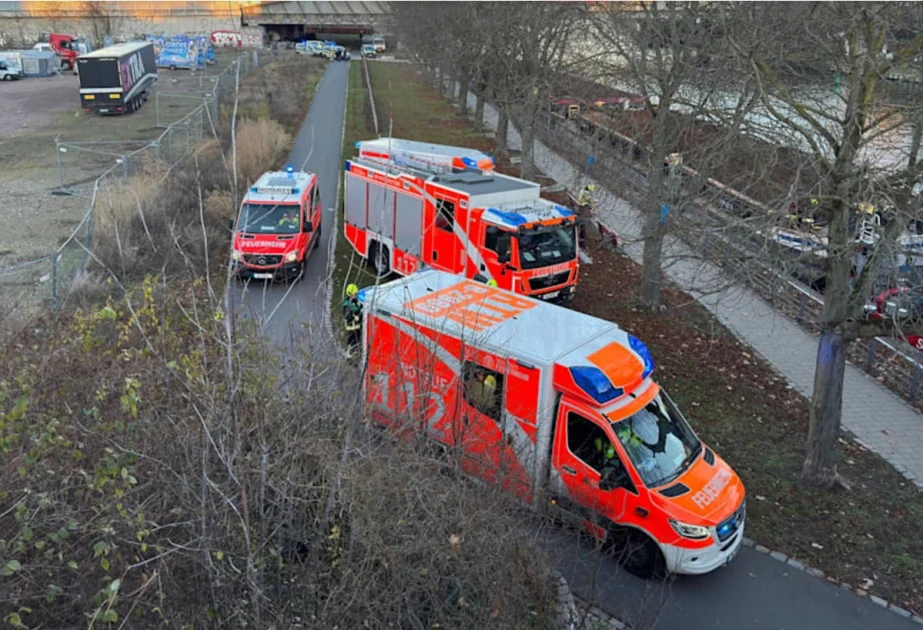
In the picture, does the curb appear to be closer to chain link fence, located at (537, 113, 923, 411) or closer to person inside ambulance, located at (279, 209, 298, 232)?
chain link fence, located at (537, 113, 923, 411)

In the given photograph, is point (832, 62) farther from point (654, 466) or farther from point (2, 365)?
point (2, 365)

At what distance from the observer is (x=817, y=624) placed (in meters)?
7.79

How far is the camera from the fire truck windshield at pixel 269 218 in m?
17.5

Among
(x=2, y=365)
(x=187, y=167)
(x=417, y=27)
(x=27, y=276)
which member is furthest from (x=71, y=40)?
(x=2, y=365)

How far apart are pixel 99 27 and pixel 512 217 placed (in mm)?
80810

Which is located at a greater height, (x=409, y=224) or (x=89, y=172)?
(x=409, y=224)

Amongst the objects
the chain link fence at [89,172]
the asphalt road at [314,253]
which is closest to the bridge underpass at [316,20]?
the asphalt road at [314,253]

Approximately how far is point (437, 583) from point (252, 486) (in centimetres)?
153

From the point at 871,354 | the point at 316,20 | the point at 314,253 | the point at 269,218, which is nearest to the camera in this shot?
the point at 871,354

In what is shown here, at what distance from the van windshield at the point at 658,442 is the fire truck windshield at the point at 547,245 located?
6136 millimetres

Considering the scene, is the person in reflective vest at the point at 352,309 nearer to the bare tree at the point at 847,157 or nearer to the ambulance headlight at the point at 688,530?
the ambulance headlight at the point at 688,530

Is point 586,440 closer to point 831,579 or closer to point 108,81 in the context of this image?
point 831,579

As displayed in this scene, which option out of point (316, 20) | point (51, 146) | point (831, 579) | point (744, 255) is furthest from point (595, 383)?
point (316, 20)

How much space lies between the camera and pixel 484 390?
28.4 ft
